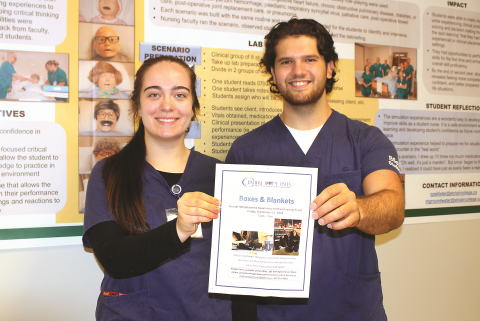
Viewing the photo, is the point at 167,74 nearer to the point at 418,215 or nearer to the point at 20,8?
the point at 20,8

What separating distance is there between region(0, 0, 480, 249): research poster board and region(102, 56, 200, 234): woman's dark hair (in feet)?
1.31

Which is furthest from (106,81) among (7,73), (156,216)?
(156,216)

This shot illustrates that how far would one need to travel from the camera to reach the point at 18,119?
1.60m

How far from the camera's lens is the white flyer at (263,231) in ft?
3.63

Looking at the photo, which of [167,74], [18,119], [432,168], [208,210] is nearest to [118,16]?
[167,74]

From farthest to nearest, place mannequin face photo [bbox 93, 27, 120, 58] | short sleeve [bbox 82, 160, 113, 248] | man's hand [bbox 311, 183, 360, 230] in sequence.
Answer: mannequin face photo [bbox 93, 27, 120, 58] < short sleeve [bbox 82, 160, 113, 248] < man's hand [bbox 311, 183, 360, 230]

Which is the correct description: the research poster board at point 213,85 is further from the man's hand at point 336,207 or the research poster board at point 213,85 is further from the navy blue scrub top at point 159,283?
the man's hand at point 336,207

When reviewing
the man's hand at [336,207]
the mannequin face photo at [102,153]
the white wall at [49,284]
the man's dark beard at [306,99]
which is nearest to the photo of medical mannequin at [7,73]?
the mannequin face photo at [102,153]

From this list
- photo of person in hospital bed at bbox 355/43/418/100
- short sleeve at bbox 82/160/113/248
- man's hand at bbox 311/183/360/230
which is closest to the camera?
man's hand at bbox 311/183/360/230

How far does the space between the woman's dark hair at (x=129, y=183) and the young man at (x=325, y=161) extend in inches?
20.8

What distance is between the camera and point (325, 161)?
4.91 feet

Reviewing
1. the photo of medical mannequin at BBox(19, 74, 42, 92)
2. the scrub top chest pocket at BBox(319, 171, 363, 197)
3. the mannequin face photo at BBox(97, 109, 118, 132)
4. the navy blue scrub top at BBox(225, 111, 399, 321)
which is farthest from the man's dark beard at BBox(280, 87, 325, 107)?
the photo of medical mannequin at BBox(19, 74, 42, 92)

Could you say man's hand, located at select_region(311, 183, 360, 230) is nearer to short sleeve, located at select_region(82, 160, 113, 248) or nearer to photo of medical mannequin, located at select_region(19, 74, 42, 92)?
short sleeve, located at select_region(82, 160, 113, 248)

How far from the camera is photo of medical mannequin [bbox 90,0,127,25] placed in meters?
1.70
